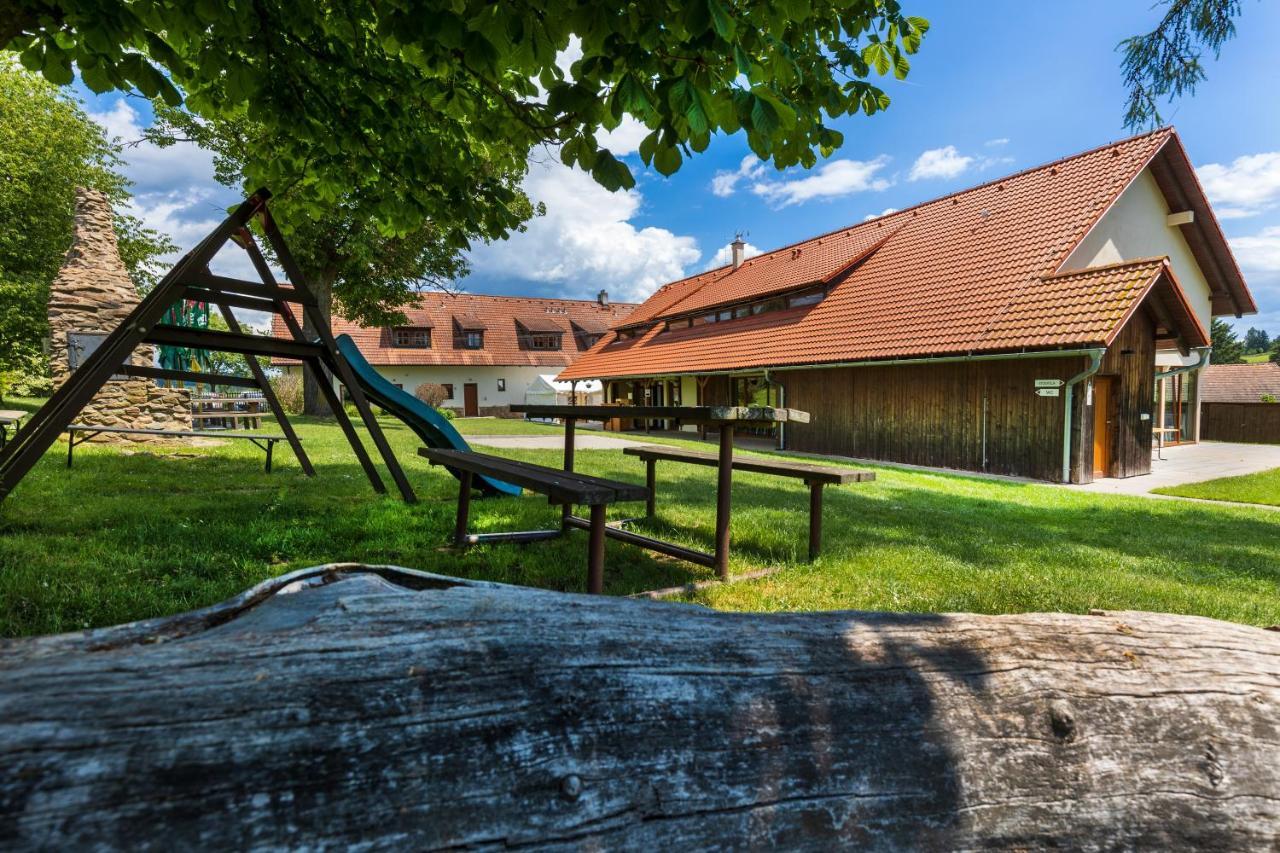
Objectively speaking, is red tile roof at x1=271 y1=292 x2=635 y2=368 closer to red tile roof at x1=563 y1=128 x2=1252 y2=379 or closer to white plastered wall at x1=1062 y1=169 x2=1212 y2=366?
red tile roof at x1=563 y1=128 x2=1252 y2=379

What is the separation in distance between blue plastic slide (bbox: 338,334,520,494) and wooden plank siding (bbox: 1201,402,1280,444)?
27.8 meters

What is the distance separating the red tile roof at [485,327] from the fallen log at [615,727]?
33.5m

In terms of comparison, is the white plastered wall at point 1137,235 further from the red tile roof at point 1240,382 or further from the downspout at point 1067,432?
the red tile roof at point 1240,382

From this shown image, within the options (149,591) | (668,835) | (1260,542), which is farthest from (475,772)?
(1260,542)

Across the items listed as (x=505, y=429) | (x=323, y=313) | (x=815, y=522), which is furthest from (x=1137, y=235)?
(x=323, y=313)

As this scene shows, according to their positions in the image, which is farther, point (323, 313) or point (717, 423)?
point (323, 313)

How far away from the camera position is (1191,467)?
42.6ft

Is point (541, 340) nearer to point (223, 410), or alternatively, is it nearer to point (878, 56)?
point (223, 410)

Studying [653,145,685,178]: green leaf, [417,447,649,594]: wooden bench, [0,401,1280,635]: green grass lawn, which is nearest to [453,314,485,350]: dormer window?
[0,401,1280,635]: green grass lawn

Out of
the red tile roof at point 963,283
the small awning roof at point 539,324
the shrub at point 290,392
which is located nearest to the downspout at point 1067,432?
the red tile roof at point 963,283

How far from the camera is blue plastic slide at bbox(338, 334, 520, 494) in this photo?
5668mm

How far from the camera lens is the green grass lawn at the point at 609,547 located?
326 centimetres

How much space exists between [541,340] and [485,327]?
3.74 m

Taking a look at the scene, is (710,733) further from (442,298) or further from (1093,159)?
(442,298)
